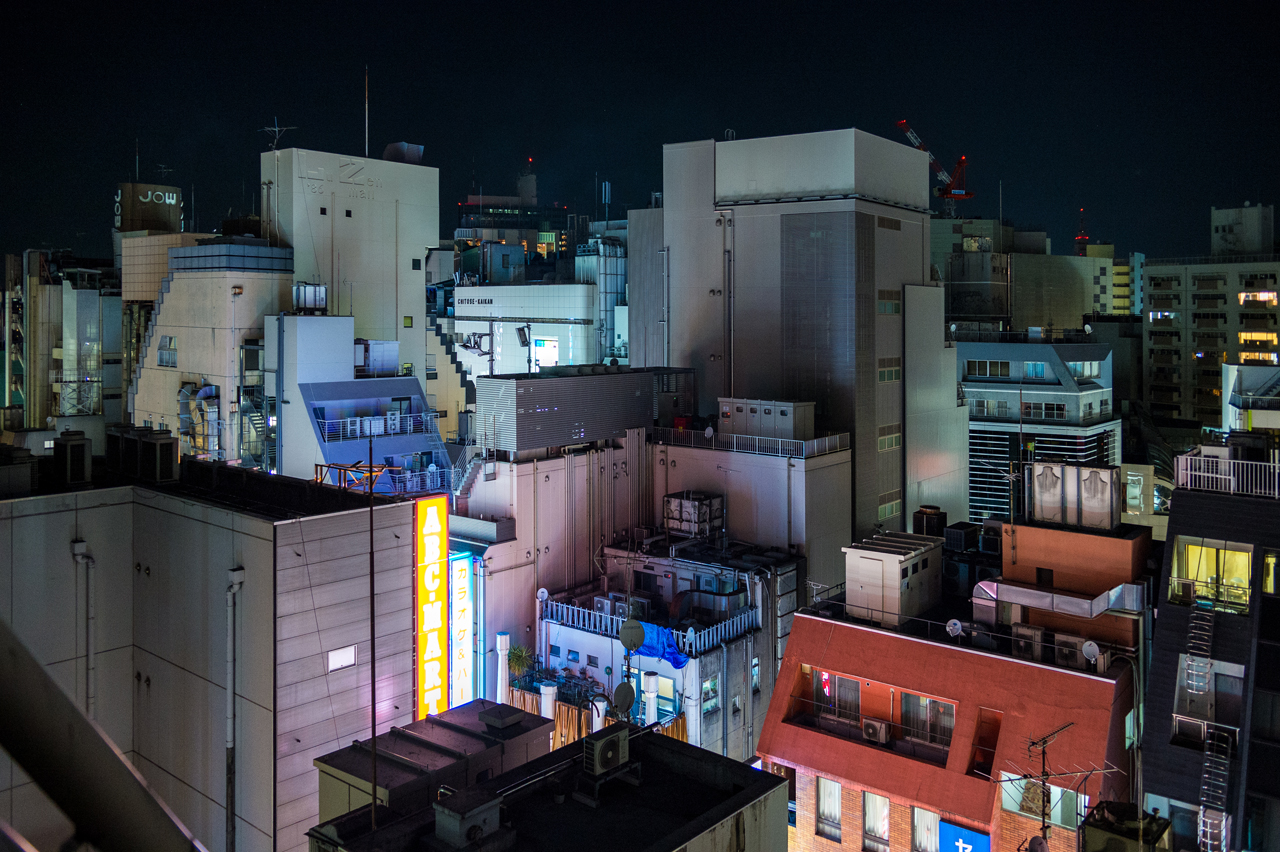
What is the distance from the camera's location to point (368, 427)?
35.5 meters

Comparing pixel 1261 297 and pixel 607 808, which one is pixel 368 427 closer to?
pixel 607 808

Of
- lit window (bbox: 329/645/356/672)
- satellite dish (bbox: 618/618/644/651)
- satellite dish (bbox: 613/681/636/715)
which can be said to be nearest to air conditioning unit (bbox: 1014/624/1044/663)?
satellite dish (bbox: 613/681/636/715)

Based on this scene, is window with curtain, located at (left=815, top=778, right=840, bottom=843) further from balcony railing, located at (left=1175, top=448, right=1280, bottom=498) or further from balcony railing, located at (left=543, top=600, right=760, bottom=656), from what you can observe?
balcony railing, located at (left=1175, top=448, right=1280, bottom=498)

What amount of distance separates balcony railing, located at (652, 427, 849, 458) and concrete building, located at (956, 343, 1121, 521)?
2038 cm

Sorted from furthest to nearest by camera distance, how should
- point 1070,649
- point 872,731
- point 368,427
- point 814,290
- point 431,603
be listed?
point 814,290 < point 368,427 < point 872,731 < point 1070,649 < point 431,603

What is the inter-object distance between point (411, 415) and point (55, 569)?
17778 millimetres

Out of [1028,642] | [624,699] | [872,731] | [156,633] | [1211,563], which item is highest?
[1211,563]

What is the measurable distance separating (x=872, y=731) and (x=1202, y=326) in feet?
222

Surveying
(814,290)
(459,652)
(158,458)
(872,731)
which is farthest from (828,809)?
(814,290)

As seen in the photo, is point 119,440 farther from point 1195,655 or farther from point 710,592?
point 1195,655

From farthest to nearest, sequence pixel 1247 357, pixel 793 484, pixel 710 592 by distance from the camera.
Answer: pixel 1247 357 < pixel 793 484 < pixel 710 592

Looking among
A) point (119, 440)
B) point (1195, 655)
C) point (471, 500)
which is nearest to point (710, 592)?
point (471, 500)

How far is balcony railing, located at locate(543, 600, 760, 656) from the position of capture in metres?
26.4

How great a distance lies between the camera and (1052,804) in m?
19.9
